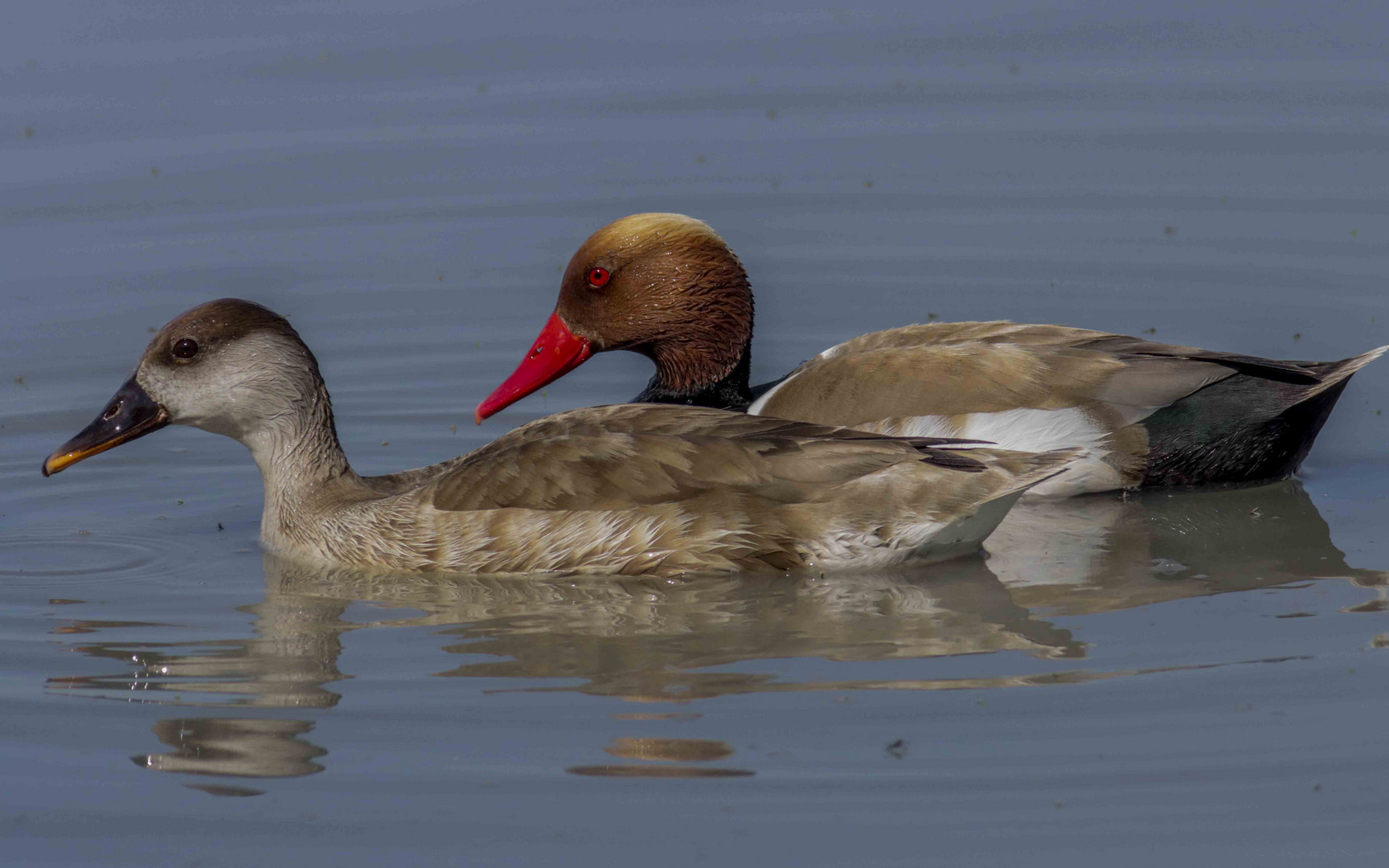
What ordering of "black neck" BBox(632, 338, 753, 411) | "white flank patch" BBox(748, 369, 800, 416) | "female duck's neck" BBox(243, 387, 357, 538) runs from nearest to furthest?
"female duck's neck" BBox(243, 387, 357, 538)
"white flank patch" BBox(748, 369, 800, 416)
"black neck" BBox(632, 338, 753, 411)

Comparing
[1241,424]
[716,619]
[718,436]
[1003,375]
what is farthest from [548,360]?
[1241,424]

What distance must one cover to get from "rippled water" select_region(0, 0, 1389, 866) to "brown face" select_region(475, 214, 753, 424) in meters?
0.65

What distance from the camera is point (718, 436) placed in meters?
8.06

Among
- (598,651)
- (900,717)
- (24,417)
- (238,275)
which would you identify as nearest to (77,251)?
(238,275)

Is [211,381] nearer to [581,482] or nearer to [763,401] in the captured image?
[581,482]

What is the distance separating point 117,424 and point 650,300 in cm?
288

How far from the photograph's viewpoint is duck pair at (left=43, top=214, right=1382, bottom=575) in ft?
26.0

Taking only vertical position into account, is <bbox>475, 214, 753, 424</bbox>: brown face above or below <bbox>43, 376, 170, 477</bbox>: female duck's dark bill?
above

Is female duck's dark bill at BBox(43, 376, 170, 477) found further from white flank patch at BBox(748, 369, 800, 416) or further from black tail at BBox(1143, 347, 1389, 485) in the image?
black tail at BBox(1143, 347, 1389, 485)

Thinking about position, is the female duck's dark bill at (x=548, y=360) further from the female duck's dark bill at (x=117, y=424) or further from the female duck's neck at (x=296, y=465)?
the female duck's dark bill at (x=117, y=424)

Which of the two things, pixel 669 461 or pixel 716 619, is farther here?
pixel 669 461

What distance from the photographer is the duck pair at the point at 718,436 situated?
791 centimetres

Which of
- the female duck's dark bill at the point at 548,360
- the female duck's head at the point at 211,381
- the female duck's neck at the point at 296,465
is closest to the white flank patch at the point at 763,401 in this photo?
the female duck's dark bill at the point at 548,360

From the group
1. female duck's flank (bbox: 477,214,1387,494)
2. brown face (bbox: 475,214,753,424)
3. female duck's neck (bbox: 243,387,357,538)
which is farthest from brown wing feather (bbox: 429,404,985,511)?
brown face (bbox: 475,214,753,424)
